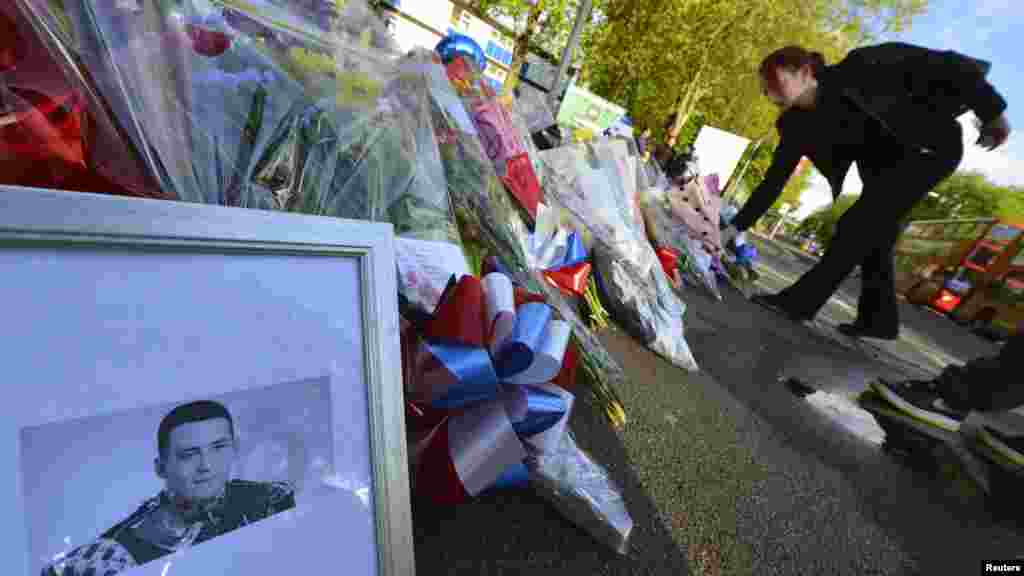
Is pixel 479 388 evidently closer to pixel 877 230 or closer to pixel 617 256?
→ pixel 617 256

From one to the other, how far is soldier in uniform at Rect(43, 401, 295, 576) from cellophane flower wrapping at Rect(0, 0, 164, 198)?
42 centimetres

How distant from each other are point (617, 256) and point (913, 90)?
2.29 metres

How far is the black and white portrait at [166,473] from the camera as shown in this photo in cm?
35

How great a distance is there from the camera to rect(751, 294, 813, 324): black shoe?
12.5ft

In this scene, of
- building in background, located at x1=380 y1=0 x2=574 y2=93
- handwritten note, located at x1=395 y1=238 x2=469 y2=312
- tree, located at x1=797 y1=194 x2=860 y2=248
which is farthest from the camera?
tree, located at x1=797 y1=194 x2=860 y2=248

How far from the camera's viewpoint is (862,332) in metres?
3.88

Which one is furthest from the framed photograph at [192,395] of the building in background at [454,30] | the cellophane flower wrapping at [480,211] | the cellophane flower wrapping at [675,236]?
the building in background at [454,30]

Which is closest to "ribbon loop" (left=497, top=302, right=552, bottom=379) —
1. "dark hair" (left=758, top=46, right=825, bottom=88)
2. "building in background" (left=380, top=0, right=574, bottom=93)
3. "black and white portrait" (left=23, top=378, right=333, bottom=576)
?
"black and white portrait" (left=23, top=378, right=333, bottom=576)

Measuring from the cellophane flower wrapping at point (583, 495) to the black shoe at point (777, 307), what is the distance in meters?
3.55

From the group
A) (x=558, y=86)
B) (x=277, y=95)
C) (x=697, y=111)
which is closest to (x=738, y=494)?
(x=277, y=95)

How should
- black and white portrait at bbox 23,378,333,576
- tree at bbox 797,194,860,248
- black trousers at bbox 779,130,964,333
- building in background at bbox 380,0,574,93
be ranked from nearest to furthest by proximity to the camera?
1. black and white portrait at bbox 23,378,333,576
2. black trousers at bbox 779,130,964,333
3. building in background at bbox 380,0,574,93
4. tree at bbox 797,194,860,248

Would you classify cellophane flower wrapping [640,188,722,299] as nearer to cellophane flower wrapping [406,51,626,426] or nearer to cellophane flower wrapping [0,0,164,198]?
cellophane flower wrapping [406,51,626,426]

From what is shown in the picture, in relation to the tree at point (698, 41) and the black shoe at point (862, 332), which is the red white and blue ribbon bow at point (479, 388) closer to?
the black shoe at point (862, 332)

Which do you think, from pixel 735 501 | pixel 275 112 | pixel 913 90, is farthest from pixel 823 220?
pixel 275 112
